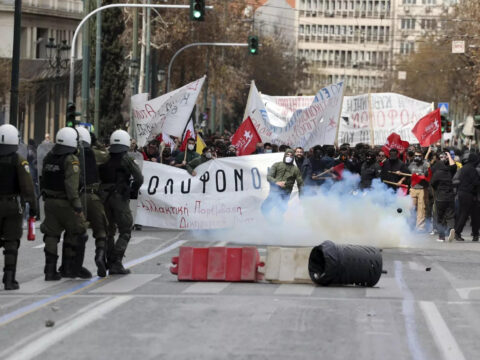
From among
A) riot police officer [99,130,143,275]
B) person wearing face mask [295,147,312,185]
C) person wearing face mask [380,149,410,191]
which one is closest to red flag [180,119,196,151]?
person wearing face mask [295,147,312,185]

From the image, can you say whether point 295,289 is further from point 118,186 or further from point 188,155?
point 188,155

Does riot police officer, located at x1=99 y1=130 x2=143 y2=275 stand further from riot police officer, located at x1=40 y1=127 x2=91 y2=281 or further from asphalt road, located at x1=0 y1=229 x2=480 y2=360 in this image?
riot police officer, located at x1=40 y1=127 x2=91 y2=281

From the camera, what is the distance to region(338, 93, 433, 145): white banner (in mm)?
45156

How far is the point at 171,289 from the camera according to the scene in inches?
606

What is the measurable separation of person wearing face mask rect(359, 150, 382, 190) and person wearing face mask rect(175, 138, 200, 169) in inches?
137

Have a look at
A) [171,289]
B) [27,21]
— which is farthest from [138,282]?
[27,21]

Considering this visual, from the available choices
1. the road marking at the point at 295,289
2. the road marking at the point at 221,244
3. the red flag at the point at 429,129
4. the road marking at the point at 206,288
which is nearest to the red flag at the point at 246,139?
the red flag at the point at 429,129

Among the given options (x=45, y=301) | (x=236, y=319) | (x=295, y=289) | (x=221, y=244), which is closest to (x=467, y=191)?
(x=221, y=244)

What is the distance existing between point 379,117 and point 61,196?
30.0 metres

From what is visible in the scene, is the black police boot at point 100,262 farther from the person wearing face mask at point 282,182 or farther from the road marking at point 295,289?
the person wearing face mask at point 282,182

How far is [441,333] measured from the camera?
1181 centimetres

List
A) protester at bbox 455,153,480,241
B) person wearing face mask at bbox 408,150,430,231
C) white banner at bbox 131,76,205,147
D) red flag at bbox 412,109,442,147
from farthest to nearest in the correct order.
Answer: red flag at bbox 412,109,442,147
white banner at bbox 131,76,205,147
person wearing face mask at bbox 408,150,430,231
protester at bbox 455,153,480,241

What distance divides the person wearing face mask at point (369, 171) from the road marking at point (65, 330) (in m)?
14.4

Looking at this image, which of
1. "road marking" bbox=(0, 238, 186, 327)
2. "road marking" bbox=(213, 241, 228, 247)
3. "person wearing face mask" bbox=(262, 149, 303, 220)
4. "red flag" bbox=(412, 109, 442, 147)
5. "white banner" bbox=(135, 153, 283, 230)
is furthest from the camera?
"red flag" bbox=(412, 109, 442, 147)
